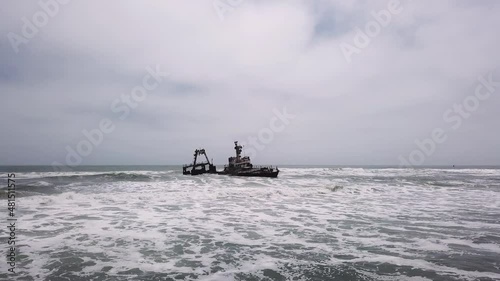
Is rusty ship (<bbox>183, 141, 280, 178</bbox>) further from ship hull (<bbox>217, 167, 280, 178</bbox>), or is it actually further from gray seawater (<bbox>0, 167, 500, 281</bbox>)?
gray seawater (<bbox>0, 167, 500, 281</bbox>)

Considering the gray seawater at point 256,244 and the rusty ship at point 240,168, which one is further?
the rusty ship at point 240,168

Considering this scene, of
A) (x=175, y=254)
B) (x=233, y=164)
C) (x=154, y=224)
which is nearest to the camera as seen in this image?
(x=175, y=254)

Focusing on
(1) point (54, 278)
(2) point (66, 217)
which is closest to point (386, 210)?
(1) point (54, 278)

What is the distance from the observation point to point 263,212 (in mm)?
14812

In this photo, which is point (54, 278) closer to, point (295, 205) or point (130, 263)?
point (130, 263)

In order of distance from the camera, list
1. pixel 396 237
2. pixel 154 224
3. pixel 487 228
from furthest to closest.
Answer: pixel 154 224
pixel 487 228
pixel 396 237

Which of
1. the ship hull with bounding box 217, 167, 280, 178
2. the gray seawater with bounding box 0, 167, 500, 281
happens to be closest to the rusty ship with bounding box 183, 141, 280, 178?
the ship hull with bounding box 217, 167, 280, 178

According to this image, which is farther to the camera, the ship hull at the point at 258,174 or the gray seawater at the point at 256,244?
the ship hull at the point at 258,174

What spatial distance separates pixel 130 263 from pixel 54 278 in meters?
1.60

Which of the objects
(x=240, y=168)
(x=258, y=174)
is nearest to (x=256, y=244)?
(x=258, y=174)

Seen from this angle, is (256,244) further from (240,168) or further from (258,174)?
(240,168)

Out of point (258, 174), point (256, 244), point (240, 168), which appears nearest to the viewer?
point (256, 244)

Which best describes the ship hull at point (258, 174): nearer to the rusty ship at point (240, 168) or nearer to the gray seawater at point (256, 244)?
the rusty ship at point (240, 168)

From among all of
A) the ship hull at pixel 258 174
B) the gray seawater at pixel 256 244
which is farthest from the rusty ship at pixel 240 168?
the gray seawater at pixel 256 244
